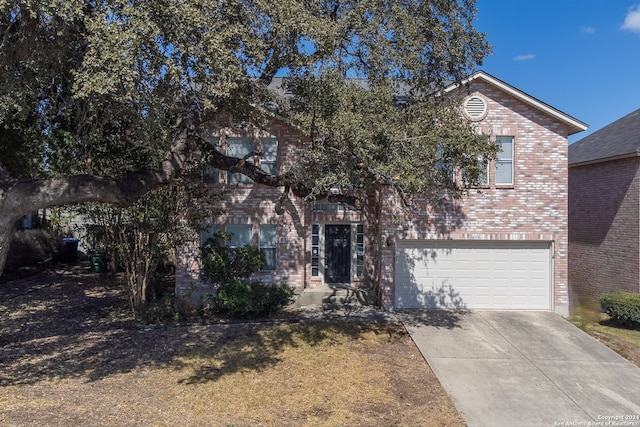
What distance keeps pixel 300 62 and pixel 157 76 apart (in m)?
2.60

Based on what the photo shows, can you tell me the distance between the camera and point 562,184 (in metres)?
12.7

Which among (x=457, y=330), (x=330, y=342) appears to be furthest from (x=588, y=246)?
(x=330, y=342)

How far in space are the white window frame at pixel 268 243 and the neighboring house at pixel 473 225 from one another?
0.03 metres

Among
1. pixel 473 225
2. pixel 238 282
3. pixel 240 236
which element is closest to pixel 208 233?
pixel 240 236

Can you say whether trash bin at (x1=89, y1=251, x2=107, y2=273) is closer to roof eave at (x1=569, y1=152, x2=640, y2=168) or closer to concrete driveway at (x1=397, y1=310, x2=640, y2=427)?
concrete driveway at (x1=397, y1=310, x2=640, y2=427)

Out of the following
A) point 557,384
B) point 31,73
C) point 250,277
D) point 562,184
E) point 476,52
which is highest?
point 476,52

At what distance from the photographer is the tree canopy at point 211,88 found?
6.48 m

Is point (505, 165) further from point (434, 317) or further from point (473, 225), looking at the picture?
point (434, 317)

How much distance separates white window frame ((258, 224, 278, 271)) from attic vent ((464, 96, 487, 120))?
6.59m

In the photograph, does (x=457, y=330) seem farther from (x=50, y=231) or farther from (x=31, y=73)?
(x=50, y=231)

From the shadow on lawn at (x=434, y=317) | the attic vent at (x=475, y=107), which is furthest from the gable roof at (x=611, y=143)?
the shadow on lawn at (x=434, y=317)

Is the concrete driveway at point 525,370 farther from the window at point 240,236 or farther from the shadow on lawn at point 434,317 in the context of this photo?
the window at point 240,236

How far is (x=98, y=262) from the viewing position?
758 inches

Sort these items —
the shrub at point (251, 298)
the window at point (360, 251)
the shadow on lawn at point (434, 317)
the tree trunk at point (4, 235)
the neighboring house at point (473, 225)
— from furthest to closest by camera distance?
1. the window at point (360, 251)
2. the neighboring house at point (473, 225)
3. the shadow on lawn at point (434, 317)
4. the shrub at point (251, 298)
5. the tree trunk at point (4, 235)
